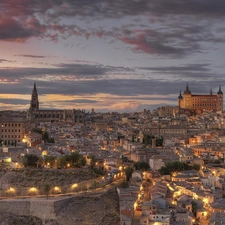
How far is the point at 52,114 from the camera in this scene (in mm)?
91000

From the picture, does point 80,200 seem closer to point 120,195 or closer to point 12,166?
point 120,195

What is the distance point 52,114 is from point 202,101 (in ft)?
98.8

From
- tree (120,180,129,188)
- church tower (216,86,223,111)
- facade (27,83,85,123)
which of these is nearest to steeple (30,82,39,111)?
facade (27,83,85,123)

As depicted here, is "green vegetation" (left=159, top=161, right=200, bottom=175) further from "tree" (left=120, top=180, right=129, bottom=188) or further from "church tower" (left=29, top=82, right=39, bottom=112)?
"church tower" (left=29, top=82, right=39, bottom=112)

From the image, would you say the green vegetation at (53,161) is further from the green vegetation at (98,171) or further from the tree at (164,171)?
the tree at (164,171)

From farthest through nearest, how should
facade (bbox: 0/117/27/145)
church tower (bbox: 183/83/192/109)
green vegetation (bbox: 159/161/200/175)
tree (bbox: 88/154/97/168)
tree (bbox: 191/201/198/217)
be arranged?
church tower (bbox: 183/83/192/109) → facade (bbox: 0/117/27/145) → tree (bbox: 88/154/97/168) → green vegetation (bbox: 159/161/200/175) → tree (bbox: 191/201/198/217)

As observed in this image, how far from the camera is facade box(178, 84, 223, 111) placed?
332ft

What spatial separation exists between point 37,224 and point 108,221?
3708mm

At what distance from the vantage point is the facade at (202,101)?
101m

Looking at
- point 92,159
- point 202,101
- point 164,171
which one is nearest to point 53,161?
point 92,159

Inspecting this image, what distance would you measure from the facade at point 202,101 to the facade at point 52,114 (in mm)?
21503

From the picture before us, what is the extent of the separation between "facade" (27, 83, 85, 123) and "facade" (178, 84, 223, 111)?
21.5m

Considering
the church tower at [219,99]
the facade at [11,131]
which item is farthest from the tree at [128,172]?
the church tower at [219,99]

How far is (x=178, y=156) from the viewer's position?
1668 inches
